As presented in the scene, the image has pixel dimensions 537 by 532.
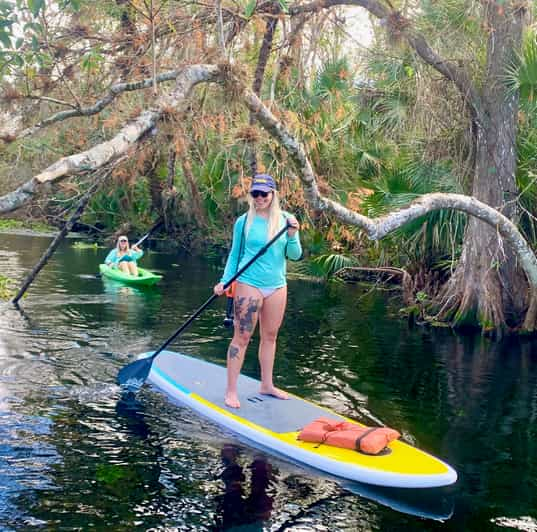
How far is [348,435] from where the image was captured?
589 cm

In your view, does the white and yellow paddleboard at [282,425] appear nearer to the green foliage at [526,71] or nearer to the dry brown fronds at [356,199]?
the green foliage at [526,71]

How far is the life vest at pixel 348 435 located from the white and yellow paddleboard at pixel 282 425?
0.17 feet

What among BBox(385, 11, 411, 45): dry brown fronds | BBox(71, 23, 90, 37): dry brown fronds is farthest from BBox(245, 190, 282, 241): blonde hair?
BBox(385, 11, 411, 45): dry brown fronds

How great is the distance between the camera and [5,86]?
31.1 feet

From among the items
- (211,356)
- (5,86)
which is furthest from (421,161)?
(5,86)

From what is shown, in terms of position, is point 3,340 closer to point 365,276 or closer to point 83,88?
point 83,88

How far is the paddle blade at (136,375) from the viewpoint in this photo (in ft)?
25.7

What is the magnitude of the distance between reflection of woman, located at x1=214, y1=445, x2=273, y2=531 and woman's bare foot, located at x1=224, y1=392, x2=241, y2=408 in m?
0.67

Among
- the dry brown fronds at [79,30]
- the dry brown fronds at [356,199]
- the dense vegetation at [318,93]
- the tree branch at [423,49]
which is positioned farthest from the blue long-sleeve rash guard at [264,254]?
the dry brown fronds at [356,199]

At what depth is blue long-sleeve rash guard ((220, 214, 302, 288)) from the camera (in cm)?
659

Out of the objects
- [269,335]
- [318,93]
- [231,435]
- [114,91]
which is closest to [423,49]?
[318,93]

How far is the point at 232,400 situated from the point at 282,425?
2.06 feet

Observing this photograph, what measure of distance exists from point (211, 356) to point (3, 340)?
9.03 feet

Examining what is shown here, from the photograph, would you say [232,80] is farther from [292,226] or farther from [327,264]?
[327,264]
